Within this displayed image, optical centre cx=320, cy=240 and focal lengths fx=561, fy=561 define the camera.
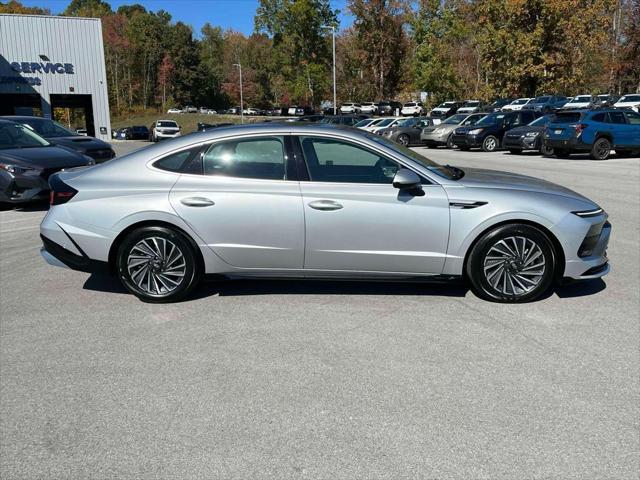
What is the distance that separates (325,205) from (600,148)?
1708cm

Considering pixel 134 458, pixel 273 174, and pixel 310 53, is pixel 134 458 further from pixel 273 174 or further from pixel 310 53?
pixel 310 53

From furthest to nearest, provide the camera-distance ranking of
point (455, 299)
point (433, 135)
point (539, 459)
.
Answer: point (433, 135) < point (455, 299) < point (539, 459)

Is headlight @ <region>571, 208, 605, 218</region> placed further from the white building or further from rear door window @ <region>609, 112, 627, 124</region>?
the white building

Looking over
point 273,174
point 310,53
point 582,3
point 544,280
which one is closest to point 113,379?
point 273,174

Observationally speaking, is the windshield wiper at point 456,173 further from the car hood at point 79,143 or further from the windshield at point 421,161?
the car hood at point 79,143

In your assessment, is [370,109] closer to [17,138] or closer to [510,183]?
[17,138]

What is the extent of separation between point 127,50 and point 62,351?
104587mm

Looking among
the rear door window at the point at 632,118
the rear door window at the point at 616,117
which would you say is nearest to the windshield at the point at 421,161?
the rear door window at the point at 616,117

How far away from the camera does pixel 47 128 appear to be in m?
13.5

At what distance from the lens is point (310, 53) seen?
272ft

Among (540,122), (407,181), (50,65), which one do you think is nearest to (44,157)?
(407,181)

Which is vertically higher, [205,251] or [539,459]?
[205,251]

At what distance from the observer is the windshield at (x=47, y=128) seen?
522 inches

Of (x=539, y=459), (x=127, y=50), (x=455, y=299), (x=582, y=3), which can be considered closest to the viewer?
(x=539, y=459)
